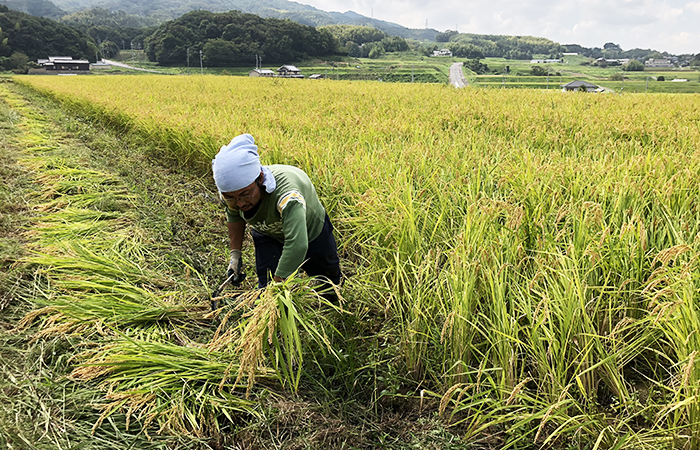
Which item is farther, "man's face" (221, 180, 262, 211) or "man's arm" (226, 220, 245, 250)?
"man's arm" (226, 220, 245, 250)

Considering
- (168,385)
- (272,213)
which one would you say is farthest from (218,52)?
(168,385)

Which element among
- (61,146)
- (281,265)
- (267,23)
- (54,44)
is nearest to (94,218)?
(281,265)

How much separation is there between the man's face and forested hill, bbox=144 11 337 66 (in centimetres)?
5581

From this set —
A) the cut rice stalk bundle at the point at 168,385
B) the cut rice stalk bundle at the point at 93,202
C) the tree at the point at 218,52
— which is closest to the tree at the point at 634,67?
the tree at the point at 218,52

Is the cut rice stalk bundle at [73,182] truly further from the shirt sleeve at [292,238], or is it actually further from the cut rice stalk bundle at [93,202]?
the shirt sleeve at [292,238]

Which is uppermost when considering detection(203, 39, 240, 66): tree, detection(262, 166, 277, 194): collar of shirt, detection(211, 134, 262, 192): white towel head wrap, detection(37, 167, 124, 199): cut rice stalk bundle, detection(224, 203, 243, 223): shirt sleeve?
detection(203, 39, 240, 66): tree

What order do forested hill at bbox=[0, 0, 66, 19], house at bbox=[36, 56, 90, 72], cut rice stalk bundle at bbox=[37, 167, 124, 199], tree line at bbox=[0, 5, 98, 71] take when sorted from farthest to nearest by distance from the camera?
forested hill at bbox=[0, 0, 66, 19] → tree line at bbox=[0, 5, 98, 71] → house at bbox=[36, 56, 90, 72] → cut rice stalk bundle at bbox=[37, 167, 124, 199]

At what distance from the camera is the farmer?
1715 mm

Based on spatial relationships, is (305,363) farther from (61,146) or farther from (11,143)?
(11,143)

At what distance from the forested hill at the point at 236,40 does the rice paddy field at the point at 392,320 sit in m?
54.5

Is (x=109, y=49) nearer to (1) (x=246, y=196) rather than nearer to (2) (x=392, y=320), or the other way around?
(1) (x=246, y=196)

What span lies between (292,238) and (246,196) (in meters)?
0.29

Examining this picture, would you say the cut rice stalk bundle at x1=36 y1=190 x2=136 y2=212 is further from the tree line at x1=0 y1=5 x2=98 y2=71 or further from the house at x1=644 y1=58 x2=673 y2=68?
the house at x1=644 y1=58 x2=673 y2=68

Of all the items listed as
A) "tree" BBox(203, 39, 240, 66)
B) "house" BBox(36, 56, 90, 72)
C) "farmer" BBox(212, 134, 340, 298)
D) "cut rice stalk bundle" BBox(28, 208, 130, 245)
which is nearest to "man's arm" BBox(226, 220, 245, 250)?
"farmer" BBox(212, 134, 340, 298)
